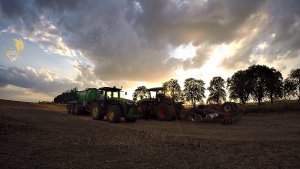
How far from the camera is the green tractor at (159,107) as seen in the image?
23.9 meters

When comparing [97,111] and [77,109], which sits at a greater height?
[77,109]

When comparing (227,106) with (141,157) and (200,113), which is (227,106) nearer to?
(200,113)

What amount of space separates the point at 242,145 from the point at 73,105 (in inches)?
806

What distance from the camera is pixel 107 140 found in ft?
39.2

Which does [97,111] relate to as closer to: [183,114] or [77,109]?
[77,109]

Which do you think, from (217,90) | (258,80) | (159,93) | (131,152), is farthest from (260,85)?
(131,152)

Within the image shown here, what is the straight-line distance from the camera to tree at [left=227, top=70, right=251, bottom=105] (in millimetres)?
60656

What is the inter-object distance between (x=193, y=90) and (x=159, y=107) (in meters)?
55.0

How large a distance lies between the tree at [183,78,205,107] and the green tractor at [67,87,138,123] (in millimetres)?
53121

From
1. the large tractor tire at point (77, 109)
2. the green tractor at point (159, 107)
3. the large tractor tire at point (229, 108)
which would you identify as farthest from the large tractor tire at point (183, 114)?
the large tractor tire at point (77, 109)

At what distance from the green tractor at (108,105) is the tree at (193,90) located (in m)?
53.1

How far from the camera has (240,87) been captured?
61.7 m

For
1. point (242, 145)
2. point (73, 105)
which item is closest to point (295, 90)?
point (73, 105)

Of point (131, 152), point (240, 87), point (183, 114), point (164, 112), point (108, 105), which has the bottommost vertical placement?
point (131, 152)
